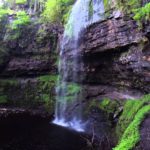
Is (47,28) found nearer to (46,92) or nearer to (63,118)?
(46,92)

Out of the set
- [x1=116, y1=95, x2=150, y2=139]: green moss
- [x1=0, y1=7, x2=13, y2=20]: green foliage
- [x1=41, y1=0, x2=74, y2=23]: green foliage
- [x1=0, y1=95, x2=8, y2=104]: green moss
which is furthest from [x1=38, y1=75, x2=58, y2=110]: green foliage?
[x1=0, y1=7, x2=13, y2=20]: green foliage

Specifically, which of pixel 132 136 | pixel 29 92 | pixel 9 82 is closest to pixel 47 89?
pixel 29 92

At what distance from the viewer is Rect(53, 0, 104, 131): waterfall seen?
18408 mm

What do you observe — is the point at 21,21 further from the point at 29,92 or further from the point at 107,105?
the point at 107,105

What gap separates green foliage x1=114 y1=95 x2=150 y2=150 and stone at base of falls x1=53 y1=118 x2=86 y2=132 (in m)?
3.15

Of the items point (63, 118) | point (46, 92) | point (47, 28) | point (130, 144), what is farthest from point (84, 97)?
point (130, 144)

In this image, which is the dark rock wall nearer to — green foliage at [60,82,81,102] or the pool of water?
green foliage at [60,82,81,102]

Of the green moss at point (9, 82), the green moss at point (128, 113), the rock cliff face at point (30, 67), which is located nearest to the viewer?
the green moss at point (128, 113)

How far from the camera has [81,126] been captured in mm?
18000

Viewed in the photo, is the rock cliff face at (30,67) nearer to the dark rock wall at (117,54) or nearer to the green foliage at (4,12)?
the green foliage at (4,12)

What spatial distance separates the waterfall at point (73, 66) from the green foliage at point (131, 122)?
360 cm

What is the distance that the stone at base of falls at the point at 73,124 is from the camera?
17.6 m

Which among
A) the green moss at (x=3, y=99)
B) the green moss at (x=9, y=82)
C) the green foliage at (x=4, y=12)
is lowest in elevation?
the green moss at (x=3, y=99)

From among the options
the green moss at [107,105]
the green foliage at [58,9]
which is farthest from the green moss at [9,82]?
the green moss at [107,105]
